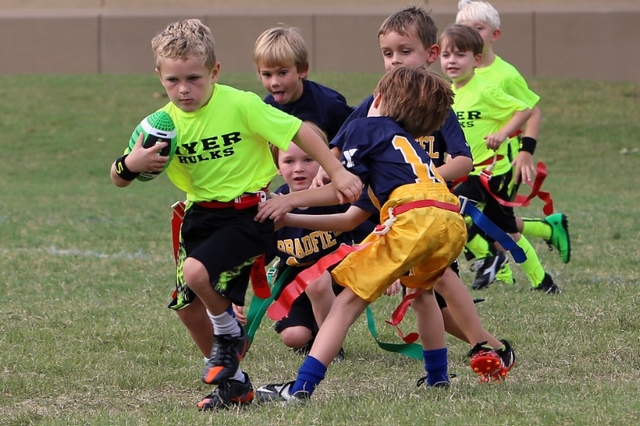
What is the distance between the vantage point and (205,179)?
4.75 metres

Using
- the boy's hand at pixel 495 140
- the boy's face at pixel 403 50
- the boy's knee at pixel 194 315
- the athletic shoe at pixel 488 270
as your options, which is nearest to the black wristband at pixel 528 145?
the boy's hand at pixel 495 140

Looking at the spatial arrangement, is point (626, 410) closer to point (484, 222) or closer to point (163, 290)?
point (484, 222)

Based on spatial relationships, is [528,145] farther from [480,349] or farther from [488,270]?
[480,349]

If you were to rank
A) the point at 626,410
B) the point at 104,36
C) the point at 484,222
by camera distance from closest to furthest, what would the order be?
the point at 626,410
the point at 484,222
the point at 104,36

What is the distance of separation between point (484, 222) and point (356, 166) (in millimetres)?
922

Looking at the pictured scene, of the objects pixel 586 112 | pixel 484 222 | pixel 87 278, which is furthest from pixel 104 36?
pixel 484 222

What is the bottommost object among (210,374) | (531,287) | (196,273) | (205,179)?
(531,287)

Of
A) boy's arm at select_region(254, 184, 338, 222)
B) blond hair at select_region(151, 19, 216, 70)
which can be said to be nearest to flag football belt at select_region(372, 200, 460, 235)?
boy's arm at select_region(254, 184, 338, 222)

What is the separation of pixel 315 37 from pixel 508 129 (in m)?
16.2

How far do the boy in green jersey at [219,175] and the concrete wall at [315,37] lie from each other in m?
17.9

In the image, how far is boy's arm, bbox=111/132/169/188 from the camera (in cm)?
446

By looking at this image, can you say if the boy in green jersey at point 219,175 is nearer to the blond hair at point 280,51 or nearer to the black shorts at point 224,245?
the black shorts at point 224,245

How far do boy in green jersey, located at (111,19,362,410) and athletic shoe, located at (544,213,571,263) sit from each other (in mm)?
4220

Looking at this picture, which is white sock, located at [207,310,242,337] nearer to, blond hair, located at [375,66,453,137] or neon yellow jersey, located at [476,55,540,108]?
blond hair, located at [375,66,453,137]
